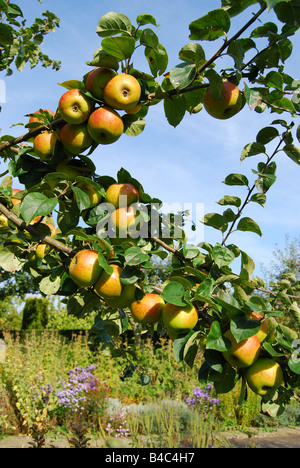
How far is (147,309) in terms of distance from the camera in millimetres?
1097

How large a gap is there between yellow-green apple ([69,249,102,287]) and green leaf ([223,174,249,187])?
0.49 meters

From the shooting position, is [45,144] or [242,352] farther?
[45,144]

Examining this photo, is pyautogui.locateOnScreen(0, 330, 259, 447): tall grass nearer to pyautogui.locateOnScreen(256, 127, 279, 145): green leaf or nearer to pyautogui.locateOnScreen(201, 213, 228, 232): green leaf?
pyautogui.locateOnScreen(201, 213, 228, 232): green leaf

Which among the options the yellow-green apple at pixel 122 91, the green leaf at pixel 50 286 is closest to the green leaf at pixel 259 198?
the yellow-green apple at pixel 122 91

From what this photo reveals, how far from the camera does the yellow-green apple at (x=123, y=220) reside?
110 centimetres

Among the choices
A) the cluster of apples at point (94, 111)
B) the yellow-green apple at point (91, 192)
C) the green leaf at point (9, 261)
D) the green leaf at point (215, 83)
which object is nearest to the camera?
the green leaf at point (215, 83)

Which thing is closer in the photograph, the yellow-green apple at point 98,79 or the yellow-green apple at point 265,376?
the yellow-green apple at point 265,376

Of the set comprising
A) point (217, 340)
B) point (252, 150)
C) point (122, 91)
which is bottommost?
point (217, 340)

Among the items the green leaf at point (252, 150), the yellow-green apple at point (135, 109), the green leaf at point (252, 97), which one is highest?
the yellow-green apple at point (135, 109)

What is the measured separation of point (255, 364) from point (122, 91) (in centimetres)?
83

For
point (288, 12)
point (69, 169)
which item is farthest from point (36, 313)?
point (288, 12)

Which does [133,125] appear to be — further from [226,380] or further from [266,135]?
[226,380]

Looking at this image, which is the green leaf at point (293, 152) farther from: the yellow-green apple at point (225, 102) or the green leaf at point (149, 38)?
the green leaf at point (149, 38)

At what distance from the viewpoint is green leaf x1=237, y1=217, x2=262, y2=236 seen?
1.12 metres
